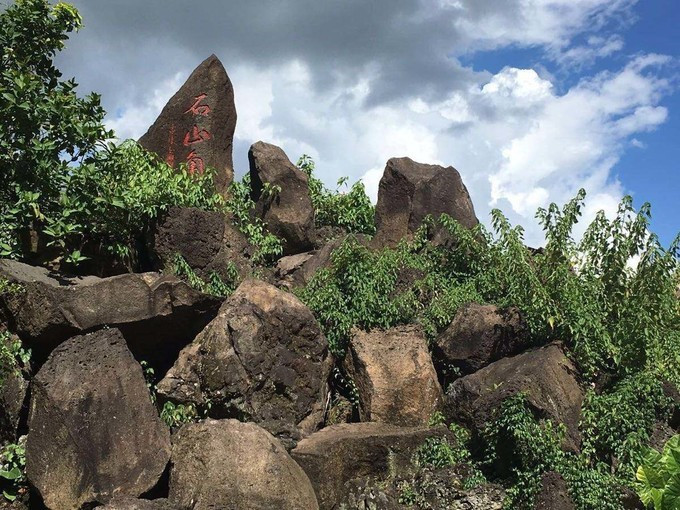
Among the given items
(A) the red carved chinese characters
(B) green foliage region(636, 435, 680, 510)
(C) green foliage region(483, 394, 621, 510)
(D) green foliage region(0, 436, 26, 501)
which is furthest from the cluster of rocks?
(A) the red carved chinese characters

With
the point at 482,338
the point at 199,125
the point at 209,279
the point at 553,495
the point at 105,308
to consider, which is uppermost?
the point at 199,125

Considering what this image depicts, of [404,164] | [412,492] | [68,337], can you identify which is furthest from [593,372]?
[68,337]

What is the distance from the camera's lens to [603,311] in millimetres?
10414

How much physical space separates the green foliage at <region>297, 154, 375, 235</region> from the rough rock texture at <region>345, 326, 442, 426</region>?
4462 mm

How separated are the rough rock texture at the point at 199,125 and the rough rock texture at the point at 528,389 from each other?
5.75 metres

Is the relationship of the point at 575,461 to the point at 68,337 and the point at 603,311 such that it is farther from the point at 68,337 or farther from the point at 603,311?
the point at 68,337

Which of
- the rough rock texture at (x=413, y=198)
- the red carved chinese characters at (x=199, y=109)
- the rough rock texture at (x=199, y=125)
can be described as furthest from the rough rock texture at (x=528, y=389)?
the red carved chinese characters at (x=199, y=109)

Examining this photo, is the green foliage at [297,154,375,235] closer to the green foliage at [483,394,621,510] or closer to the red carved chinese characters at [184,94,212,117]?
the red carved chinese characters at [184,94,212,117]

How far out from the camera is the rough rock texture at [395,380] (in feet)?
31.7

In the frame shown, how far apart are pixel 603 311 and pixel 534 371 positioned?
1.79 m

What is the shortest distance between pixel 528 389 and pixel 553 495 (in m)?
1.14

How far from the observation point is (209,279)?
35.4ft

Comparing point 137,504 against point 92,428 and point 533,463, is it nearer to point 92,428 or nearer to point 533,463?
point 92,428

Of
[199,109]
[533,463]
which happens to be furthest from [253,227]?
[533,463]
